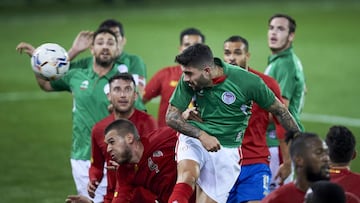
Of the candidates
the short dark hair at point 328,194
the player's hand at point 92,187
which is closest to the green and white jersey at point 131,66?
the player's hand at point 92,187

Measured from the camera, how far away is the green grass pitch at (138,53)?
57.4ft

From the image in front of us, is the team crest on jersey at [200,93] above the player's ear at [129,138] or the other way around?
above

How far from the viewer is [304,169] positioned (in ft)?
26.8

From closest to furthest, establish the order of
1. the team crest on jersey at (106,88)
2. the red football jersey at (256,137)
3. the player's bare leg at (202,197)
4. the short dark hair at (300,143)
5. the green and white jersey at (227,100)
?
the short dark hair at (300,143) < the green and white jersey at (227,100) < the player's bare leg at (202,197) < the red football jersey at (256,137) < the team crest on jersey at (106,88)

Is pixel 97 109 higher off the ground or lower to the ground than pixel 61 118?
higher

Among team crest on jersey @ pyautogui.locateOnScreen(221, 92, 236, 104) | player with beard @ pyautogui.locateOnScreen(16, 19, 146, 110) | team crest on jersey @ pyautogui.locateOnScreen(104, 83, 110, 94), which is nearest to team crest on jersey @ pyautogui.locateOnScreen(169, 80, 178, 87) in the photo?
player with beard @ pyautogui.locateOnScreen(16, 19, 146, 110)

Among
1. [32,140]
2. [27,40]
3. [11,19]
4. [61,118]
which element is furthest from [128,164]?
[11,19]

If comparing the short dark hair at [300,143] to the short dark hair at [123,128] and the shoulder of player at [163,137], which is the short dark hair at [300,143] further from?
the shoulder of player at [163,137]

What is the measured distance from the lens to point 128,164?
35.2ft

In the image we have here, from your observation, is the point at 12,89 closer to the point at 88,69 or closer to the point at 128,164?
the point at 88,69

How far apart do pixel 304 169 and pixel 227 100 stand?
2.43 meters

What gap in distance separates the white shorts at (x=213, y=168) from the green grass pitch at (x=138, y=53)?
4.96 metres

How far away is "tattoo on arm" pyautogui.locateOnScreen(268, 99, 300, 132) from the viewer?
10430 millimetres

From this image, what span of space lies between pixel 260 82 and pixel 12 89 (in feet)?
51.0
